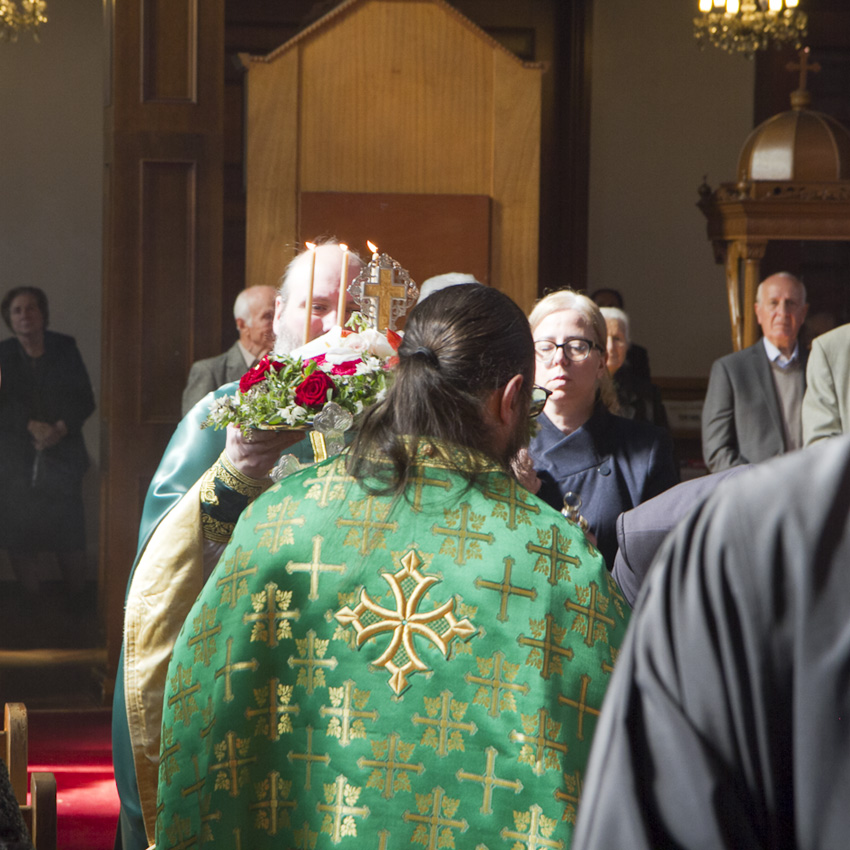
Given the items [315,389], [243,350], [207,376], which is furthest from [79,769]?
[315,389]

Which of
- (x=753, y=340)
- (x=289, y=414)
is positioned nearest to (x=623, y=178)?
(x=753, y=340)

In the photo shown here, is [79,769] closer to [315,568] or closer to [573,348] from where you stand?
[573,348]

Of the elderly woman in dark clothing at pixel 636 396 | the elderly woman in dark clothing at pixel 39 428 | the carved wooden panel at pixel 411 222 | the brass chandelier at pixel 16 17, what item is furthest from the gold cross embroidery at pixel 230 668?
the brass chandelier at pixel 16 17

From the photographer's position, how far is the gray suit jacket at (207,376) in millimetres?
5543

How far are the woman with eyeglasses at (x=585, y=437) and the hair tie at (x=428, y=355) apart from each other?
114cm

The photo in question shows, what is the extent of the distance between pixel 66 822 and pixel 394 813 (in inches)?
114

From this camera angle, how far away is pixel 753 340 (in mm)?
6910

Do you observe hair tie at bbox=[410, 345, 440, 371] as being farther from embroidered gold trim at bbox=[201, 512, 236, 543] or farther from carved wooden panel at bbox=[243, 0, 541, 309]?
carved wooden panel at bbox=[243, 0, 541, 309]

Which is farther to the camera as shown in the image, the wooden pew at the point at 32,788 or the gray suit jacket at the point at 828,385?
the gray suit jacket at the point at 828,385

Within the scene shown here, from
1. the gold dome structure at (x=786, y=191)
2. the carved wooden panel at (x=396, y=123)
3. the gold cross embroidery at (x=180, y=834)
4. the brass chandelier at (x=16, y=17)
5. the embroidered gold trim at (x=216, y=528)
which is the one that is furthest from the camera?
the brass chandelier at (x=16, y=17)

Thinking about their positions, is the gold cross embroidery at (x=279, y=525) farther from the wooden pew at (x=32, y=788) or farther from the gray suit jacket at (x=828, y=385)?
the gray suit jacket at (x=828, y=385)

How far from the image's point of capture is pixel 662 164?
9164mm

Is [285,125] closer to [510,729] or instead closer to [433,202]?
[433,202]

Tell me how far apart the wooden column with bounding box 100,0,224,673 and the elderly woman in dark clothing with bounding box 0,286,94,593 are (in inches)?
76.4
